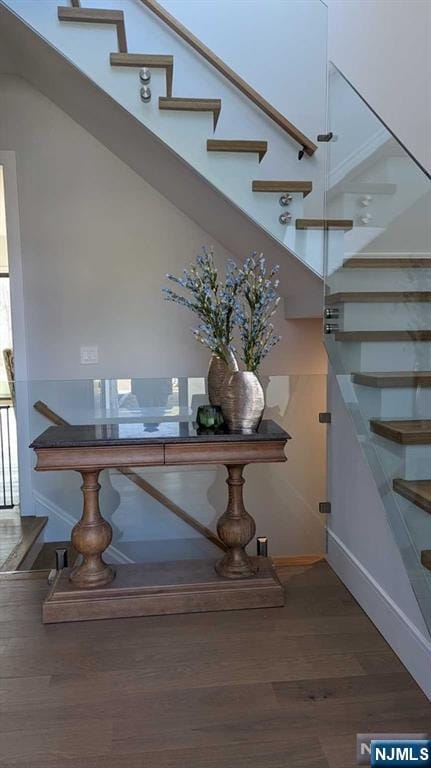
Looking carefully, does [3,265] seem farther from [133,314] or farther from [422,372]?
[422,372]

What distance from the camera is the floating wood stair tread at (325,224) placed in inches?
87.9

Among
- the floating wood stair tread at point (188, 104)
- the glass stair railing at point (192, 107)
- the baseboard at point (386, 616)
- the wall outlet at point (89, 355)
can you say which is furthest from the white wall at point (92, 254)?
the baseboard at point (386, 616)

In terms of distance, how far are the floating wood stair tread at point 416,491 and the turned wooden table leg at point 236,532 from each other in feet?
2.57

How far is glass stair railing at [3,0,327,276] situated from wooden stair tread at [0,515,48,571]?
87.2 inches

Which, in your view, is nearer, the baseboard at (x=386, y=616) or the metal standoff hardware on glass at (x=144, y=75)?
the baseboard at (x=386, y=616)

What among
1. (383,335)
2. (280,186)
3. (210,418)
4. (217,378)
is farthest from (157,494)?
(280,186)

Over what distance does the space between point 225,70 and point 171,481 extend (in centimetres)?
236

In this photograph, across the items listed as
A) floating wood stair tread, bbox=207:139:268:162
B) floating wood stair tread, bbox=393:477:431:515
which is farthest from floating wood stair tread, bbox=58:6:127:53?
floating wood stair tread, bbox=393:477:431:515

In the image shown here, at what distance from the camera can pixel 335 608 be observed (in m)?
2.21

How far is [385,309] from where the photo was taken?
186 cm

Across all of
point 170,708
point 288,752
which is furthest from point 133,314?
point 288,752

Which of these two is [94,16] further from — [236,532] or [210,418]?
[236,532]

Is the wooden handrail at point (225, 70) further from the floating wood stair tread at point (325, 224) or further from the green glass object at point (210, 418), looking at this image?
the green glass object at point (210, 418)

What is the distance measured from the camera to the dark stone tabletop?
2031mm
